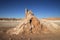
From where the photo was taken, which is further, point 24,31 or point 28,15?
point 28,15

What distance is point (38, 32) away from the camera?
92.5 ft

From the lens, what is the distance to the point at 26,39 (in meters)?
22.4

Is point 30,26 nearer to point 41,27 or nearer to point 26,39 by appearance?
point 41,27

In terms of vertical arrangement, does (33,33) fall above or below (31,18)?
below

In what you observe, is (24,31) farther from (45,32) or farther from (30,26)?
(45,32)

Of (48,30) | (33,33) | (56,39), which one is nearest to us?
(56,39)

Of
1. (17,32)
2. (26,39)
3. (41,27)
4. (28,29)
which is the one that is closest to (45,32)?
(41,27)

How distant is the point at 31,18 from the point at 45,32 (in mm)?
3517

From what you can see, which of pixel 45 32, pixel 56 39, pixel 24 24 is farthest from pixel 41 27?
pixel 56 39

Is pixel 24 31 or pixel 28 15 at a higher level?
pixel 28 15

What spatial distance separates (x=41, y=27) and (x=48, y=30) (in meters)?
1.51

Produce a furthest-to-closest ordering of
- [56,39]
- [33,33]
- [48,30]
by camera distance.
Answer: [48,30] < [33,33] < [56,39]

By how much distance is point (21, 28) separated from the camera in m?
28.3

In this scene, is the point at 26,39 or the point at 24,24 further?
the point at 24,24
